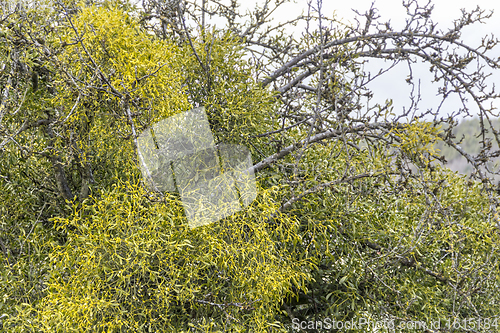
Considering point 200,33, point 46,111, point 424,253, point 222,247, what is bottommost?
point 424,253

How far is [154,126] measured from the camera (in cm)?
100

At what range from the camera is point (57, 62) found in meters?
0.90

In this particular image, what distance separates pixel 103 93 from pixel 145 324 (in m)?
0.56

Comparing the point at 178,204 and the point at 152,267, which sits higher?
the point at 178,204

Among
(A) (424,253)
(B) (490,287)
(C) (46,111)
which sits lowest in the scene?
(B) (490,287)

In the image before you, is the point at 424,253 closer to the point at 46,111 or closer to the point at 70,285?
the point at 70,285

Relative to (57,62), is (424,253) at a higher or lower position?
lower

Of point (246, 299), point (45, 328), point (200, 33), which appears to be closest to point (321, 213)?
point (246, 299)

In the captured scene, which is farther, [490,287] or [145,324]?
[490,287]

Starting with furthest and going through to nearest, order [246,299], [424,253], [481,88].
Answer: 1. [424,253]
2. [481,88]
3. [246,299]

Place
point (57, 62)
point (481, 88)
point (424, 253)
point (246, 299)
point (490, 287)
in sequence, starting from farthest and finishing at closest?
point (490, 287)
point (424, 253)
point (481, 88)
point (246, 299)
point (57, 62)

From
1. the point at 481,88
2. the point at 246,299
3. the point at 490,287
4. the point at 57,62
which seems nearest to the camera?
the point at 57,62

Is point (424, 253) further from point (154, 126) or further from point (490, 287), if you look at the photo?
point (154, 126)

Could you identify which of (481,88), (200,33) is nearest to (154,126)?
(200,33)
